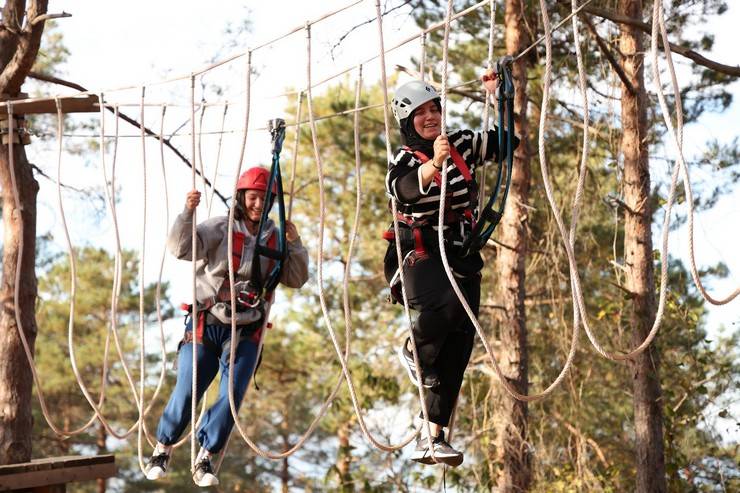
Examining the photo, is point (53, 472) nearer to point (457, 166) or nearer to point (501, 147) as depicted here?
point (457, 166)

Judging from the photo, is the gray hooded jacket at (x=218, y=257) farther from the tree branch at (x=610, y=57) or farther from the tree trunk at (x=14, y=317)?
the tree branch at (x=610, y=57)

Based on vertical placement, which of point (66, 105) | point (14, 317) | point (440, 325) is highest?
point (66, 105)

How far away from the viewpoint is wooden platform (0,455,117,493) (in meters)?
5.12

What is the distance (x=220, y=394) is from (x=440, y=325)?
1130 mm

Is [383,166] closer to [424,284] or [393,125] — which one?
[393,125]

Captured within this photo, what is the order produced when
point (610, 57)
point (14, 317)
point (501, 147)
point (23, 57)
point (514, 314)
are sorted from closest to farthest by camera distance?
point (501, 147) → point (23, 57) → point (14, 317) → point (610, 57) → point (514, 314)

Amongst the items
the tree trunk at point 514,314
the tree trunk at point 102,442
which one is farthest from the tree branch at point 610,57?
the tree trunk at point 102,442

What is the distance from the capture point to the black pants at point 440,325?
3531 millimetres

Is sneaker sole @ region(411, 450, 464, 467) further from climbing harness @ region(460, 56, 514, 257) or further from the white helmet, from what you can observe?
the white helmet

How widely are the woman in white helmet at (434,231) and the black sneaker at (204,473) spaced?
3.05 feet

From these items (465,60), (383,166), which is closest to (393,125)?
(383,166)

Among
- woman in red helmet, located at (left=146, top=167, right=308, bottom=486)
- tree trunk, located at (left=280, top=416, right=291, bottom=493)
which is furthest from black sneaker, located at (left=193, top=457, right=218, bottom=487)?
tree trunk, located at (left=280, top=416, right=291, bottom=493)

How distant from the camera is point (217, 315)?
4242 millimetres

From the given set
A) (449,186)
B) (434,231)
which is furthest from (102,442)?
(449,186)
